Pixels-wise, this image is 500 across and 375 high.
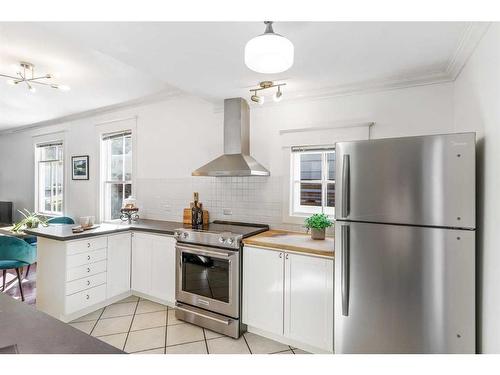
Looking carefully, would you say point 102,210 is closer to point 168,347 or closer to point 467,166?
point 168,347

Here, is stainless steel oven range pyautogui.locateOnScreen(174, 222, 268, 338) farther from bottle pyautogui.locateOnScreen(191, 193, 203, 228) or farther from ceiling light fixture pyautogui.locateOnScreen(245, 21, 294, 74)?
ceiling light fixture pyautogui.locateOnScreen(245, 21, 294, 74)

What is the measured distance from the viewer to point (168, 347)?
2318mm

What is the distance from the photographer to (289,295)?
233 centimetres

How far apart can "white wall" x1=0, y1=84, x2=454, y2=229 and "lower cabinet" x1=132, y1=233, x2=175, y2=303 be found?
65 centimetres

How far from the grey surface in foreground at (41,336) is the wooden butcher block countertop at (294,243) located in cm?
172

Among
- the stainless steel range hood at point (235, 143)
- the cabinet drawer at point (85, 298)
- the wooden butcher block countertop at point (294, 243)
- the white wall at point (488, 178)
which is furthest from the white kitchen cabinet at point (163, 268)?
the white wall at point (488, 178)

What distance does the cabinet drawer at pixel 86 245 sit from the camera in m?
2.71

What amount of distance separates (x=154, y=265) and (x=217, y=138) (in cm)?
171

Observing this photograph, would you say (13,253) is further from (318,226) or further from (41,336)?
(318,226)

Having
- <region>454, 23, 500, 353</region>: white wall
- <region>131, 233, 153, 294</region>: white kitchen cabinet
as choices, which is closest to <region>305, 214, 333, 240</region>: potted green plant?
A: <region>454, 23, 500, 353</region>: white wall

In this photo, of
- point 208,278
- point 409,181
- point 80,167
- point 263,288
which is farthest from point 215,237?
point 80,167

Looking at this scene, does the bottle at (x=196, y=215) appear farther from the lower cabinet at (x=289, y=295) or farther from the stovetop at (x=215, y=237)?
the lower cabinet at (x=289, y=295)

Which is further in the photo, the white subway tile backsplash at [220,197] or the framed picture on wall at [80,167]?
the framed picture on wall at [80,167]
